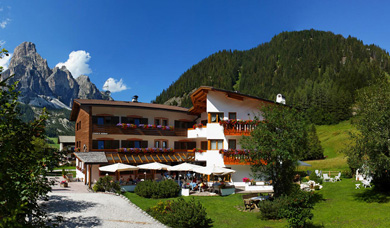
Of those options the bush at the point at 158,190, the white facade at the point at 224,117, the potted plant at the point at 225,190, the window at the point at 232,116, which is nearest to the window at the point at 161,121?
the white facade at the point at 224,117

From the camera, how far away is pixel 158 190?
2347 centimetres

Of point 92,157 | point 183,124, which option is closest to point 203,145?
point 183,124

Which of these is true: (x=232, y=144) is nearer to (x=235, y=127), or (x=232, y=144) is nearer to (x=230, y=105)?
(x=235, y=127)

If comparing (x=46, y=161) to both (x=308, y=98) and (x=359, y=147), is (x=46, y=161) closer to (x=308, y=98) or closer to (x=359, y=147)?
(x=359, y=147)

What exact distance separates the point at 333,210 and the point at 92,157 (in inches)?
868

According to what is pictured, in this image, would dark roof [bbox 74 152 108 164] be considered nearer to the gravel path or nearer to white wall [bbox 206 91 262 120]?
the gravel path

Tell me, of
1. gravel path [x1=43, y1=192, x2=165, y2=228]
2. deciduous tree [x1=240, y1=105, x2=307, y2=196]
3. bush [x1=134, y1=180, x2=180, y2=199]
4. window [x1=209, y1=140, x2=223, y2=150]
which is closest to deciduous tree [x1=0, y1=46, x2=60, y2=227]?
gravel path [x1=43, y1=192, x2=165, y2=228]

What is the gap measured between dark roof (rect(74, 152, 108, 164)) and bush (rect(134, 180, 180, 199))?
5725 mm

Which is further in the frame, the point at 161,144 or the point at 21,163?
the point at 161,144

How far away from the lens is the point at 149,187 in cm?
2355

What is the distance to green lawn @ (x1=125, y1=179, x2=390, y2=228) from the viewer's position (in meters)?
14.1

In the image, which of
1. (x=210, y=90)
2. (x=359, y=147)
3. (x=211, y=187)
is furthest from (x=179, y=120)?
(x=359, y=147)

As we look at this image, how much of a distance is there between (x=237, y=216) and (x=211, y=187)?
8.85 meters

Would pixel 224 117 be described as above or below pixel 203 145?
above
